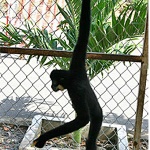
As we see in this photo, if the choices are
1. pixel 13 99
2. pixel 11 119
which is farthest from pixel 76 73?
pixel 13 99

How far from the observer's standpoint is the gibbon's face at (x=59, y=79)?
0.55m

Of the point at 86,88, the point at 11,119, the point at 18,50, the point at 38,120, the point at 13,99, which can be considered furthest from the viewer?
the point at 13,99

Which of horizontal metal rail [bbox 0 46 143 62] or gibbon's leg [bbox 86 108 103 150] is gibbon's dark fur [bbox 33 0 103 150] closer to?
gibbon's leg [bbox 86 108 103 150]

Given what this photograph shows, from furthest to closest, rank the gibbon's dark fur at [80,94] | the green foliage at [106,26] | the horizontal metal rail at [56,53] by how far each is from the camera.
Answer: the green foliage at [106,26], the horizontal metal rail at [56,53], the gibbon's dark fur at [80,94]

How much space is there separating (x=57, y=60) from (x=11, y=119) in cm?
102

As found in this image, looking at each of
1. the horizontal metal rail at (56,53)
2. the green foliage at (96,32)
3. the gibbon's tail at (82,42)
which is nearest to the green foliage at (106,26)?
the green foliage at (96,32)

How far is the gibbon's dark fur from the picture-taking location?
52 cm

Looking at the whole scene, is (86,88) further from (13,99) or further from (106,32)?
(13,99)

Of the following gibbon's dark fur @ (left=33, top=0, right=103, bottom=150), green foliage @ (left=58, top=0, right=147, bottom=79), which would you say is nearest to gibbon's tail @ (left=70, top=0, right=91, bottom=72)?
gibbon's dark fur @ (left=33, top=0, right=103, bottom=150)

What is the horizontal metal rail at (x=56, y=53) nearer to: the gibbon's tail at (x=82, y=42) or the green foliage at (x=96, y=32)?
the green foliage at (x=96, y=32)

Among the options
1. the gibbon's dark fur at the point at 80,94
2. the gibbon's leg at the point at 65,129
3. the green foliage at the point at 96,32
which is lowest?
the gibbon's leg at the point at 65,129

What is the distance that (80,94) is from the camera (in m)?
0.52

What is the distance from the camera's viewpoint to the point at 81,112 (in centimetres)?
54

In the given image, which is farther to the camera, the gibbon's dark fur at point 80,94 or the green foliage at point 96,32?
the green foliage at point 96,32
